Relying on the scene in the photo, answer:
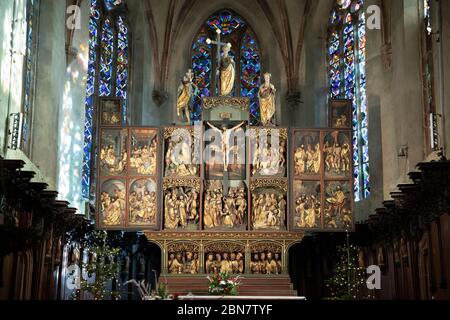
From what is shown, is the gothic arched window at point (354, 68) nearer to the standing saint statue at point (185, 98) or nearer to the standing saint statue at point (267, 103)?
the standing saint statue at point (267, 103)

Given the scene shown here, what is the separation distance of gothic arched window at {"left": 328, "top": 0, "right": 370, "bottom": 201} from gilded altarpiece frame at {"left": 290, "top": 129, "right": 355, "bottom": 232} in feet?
12.7

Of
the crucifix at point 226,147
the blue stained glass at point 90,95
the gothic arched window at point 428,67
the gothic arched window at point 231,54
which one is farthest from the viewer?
the gothic arched window at point 231,54

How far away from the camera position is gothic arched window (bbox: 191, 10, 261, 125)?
3309cm

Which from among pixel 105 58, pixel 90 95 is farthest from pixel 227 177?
pixel 105 58

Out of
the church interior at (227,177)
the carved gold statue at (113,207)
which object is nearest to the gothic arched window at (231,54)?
the church interior at (227,177)

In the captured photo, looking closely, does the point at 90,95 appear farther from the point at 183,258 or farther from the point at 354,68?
the point at 354,68

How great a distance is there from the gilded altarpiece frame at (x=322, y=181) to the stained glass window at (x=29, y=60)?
7349 millimetres

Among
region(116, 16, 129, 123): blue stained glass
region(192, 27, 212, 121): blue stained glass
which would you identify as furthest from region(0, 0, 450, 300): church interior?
region(192, 27, 212, 121): blue stained glass

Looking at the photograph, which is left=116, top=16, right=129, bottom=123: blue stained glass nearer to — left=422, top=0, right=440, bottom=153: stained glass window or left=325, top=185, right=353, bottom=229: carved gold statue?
left=325, top=185, right=353, bottom=229: carved gold statue

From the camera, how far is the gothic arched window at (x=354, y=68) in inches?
1044

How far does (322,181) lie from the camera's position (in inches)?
871

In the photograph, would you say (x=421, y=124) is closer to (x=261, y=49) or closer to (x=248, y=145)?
(x=248, y=145)

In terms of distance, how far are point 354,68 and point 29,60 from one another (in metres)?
12.1
